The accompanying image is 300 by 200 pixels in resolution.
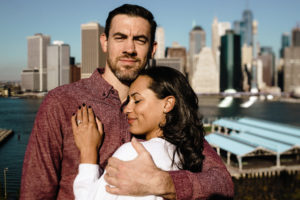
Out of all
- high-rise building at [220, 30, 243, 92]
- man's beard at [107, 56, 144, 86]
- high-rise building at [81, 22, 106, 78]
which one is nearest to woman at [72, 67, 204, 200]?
man's beard at [107, 56, 144, 86]

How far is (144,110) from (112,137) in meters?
0.33

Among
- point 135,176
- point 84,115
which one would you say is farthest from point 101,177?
point 84,115

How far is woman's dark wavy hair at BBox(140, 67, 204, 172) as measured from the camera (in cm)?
244

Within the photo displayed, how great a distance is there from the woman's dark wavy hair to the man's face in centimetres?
28

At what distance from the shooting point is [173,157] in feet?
7.50

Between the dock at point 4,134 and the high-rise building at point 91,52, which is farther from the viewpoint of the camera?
the dock at point 4,134

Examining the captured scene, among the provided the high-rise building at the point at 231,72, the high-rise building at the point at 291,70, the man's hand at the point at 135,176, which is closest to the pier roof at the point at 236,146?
the man's hand at the point at 135,176

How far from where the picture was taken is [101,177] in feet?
7.04

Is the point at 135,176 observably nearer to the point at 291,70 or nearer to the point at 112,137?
the point at 112,137

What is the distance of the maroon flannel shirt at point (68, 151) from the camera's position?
221 centimetres

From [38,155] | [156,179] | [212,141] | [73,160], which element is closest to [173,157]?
[156,179]

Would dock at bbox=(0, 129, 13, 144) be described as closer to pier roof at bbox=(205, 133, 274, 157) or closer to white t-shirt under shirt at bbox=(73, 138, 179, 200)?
pier roof at bbox=(205, 133, 274, 157)

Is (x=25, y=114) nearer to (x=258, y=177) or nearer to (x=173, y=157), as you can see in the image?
(x=258, y=177)

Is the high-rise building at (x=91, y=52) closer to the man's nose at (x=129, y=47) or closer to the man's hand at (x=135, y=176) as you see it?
the man's nose at (x=129, y=47)
